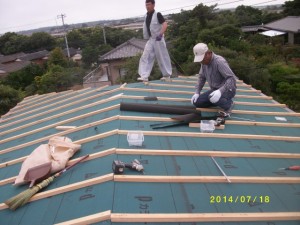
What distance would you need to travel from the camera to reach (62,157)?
10.5 feet

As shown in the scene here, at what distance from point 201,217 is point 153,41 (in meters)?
4.70

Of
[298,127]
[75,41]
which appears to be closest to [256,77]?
[298,127]

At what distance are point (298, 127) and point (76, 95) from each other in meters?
4.71

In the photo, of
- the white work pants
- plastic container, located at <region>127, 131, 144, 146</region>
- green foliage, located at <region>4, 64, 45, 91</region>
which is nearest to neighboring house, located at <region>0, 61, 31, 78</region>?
green foliage, located at <region>4, 64, 45, 91</region>

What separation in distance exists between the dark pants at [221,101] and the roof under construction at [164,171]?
0.13 m

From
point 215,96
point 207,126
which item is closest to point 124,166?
point 207,126

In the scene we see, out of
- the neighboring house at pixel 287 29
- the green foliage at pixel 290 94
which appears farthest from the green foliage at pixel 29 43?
the green foliage at pixel 290 94

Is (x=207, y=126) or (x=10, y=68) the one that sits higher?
(x=207, y=126)

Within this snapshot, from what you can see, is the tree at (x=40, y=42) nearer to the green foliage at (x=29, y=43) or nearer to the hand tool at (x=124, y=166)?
the green foliage at (x=29, y=43)

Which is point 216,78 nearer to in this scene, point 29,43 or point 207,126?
point 207,126

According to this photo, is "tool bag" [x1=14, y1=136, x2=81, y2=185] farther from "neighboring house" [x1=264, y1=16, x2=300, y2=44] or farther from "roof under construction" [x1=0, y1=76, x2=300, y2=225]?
"neighboring house" [x1=264, y1=16, x2=300, y2=44]

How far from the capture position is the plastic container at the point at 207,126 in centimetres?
404
